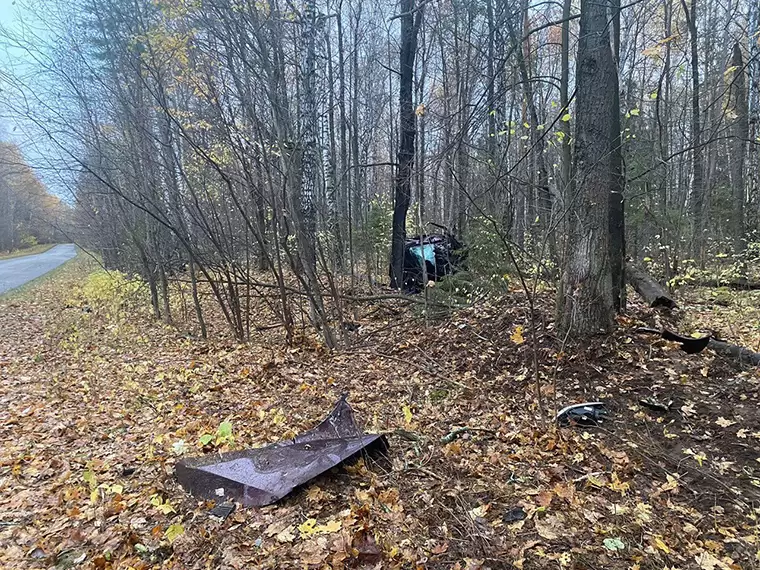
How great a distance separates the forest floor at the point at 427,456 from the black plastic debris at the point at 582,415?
110 millimetres

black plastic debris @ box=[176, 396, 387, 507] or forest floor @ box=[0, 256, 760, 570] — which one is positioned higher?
black plastic debris @ box=[176, 396, 387, 507]

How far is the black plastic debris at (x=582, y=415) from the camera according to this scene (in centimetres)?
364

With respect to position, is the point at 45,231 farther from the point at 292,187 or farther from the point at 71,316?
the point at 292,187

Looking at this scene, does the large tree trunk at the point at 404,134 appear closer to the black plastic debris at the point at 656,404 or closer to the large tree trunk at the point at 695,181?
the large tree trunk at the point at 695,181

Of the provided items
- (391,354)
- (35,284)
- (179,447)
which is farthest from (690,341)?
(35,284)

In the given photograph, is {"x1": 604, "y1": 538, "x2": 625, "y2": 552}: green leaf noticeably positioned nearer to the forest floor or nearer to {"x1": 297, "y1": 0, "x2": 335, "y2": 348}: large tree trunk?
the forest floor

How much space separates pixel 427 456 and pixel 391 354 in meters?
2.84

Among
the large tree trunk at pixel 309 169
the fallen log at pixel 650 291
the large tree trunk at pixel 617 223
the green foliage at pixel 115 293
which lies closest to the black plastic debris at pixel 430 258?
the large tree trunk at pixel 309 169

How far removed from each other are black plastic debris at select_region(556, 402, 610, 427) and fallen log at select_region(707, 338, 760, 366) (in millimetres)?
1618

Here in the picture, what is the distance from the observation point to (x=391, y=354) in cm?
611

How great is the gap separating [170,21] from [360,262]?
6.79 metres

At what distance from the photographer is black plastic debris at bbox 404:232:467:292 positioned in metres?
7.99

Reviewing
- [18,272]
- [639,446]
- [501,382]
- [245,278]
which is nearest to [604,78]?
[501,382]

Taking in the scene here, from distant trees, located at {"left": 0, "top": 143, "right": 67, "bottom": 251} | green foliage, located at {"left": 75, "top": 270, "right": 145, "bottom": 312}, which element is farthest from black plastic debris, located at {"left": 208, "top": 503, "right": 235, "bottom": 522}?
distant trees, located at {"left": 0, "top": 143, "right": 67, "bottom": 251}
